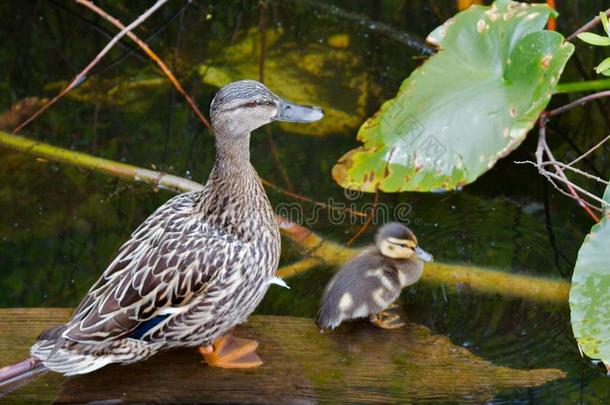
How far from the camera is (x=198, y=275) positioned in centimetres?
347

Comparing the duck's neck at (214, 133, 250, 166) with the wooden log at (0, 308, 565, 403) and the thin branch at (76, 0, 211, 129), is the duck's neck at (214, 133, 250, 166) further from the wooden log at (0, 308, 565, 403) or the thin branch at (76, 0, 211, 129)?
the thin branch at (76, 0, 211, 129)

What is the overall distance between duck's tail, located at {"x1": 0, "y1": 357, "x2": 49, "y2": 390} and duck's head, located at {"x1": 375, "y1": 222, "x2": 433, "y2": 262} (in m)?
1.40

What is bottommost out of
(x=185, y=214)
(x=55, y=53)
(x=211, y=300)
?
(x=211, y=300)

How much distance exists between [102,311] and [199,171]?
1.34 m

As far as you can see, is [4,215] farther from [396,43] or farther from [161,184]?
[396,43]

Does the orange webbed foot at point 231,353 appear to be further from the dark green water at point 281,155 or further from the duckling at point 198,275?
the dark green water at point 281,155

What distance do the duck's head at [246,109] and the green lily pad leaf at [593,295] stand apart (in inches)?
43.5

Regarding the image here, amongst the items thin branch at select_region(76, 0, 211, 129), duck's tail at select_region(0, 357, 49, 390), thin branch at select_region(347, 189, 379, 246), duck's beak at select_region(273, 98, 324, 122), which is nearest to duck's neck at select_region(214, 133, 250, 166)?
duck's beak at select_region(273, 98, 324, 122)

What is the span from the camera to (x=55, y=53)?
17.8ft

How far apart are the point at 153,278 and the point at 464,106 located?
1655 mm

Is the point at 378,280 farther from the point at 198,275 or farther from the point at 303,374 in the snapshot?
the point at 198,275

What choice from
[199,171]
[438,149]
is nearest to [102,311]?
[199,171]

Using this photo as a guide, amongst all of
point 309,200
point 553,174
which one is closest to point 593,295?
point 553,174

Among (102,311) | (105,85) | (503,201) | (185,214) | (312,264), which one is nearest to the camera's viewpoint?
(102,311)
